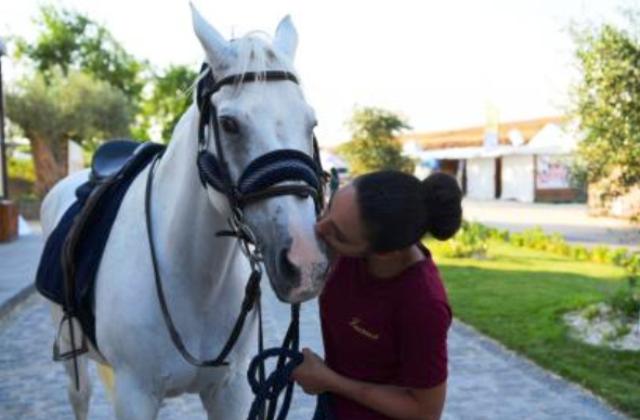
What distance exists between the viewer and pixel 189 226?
92.7 inches

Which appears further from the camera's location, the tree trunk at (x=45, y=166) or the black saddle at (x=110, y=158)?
the tree trunk at (x=45, y=166)

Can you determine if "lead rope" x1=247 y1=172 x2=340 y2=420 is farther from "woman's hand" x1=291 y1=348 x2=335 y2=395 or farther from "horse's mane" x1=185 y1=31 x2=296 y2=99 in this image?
"horse's mane" x1=185 y1=31 x2=296 y2=99

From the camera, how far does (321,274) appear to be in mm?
1708

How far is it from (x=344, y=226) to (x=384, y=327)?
316mm

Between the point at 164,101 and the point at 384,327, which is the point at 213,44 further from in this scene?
the point at 164,101

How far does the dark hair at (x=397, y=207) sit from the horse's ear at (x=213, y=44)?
2.11 ft

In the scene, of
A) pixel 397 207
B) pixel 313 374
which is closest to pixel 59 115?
pixel 313 374

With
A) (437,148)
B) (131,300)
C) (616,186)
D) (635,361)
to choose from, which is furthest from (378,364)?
(437,148)

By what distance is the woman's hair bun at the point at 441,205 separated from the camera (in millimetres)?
1677

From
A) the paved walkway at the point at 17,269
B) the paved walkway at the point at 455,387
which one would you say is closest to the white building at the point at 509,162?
the paved walkway at the point at 17,269

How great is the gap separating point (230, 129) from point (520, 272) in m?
9.49

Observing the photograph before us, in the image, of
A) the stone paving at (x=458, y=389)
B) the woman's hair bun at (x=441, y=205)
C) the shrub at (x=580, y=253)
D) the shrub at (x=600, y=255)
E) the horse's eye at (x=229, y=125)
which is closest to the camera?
the woman's hair bun at (x=441, y=205)

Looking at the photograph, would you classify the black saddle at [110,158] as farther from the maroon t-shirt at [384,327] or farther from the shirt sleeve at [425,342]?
the shirt sleeve at [425,342]

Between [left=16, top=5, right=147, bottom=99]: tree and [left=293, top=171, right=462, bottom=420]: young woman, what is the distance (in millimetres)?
37529
